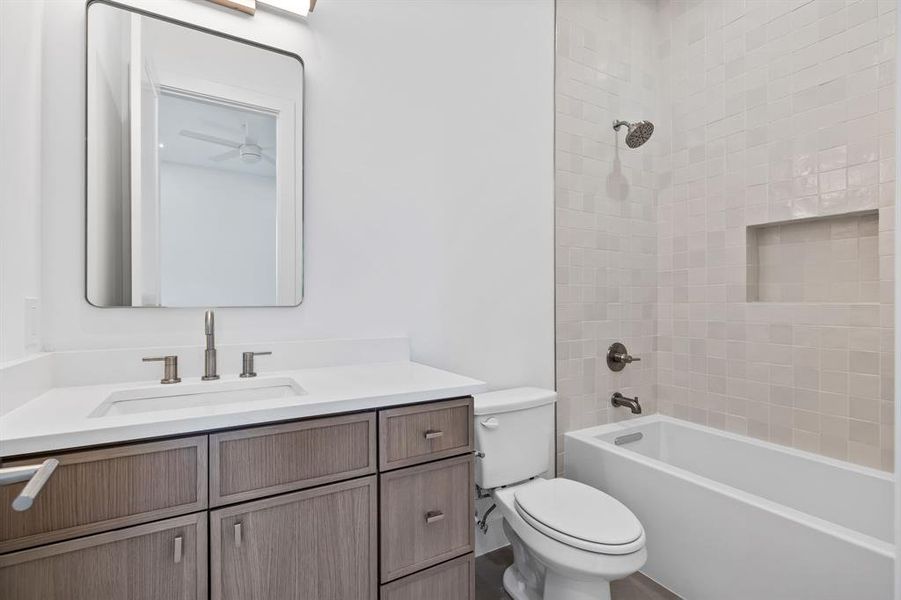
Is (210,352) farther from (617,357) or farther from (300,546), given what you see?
(617,357)

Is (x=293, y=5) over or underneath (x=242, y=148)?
over

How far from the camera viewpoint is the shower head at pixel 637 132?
215 cm

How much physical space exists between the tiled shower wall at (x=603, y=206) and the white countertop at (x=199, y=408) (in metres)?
1.04

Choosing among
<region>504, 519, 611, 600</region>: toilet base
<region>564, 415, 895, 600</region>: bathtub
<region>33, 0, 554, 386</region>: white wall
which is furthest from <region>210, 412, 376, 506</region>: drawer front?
<region>564, 415, 895, 600</region>: bathtub

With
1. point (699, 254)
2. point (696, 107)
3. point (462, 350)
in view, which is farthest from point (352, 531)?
point (696, 107)

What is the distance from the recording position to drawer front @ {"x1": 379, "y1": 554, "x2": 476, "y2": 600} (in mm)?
1147

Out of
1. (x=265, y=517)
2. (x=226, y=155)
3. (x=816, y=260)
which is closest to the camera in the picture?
Answer: (x=265, y=517)

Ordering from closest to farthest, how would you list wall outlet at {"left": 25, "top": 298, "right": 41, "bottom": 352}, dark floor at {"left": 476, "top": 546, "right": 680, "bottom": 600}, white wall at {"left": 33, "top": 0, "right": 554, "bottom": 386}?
wall outlet at {"left": 25, "top": 298, "right": 41, "bottom": 352}, white wall at {"left": 33, "top": 0, "right": 554, "bottom": 386}, dark floor at {"left": 476, "top": 546, "right": 680, "bottom": 600}

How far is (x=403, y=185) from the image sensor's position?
5.78 ft

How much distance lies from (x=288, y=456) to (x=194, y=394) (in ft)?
1.52

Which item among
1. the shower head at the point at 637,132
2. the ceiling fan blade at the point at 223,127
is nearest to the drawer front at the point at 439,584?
the ceiling fan blade at the point at 223,127

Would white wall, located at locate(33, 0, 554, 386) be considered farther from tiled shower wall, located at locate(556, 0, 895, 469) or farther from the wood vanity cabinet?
the wood vanity cabinet

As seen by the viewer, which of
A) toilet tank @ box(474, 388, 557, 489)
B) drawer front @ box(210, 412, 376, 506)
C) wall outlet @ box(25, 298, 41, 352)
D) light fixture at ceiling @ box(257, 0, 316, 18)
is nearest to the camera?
drawer front @ box(210, 412, 376, 506)

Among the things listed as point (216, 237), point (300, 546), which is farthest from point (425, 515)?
point (216, 237)
